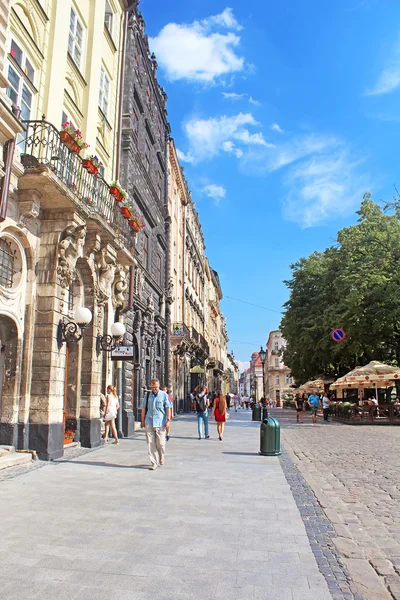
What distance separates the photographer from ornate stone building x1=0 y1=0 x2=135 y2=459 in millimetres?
9773

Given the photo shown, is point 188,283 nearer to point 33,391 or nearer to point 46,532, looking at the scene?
point 33,391

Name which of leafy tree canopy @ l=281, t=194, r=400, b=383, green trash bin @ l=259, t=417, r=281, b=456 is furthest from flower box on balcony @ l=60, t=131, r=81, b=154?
leafy tree canopy @ l=281, t=194, r=400, b=383

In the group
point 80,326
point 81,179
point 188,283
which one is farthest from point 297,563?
point 188,283

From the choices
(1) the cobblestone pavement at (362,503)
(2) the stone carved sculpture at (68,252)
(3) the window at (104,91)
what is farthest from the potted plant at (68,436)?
(3) the window at (104,91)

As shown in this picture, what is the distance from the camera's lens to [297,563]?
13.9ft

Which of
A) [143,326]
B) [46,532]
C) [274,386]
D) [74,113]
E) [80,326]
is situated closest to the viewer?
[46,532]

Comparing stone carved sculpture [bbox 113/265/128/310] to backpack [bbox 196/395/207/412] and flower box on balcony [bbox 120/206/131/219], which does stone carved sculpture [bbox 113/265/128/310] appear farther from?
backpack [bbox 196/395/207/412]

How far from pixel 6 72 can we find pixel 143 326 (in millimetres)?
11435

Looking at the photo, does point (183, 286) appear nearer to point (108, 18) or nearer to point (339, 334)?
point (339, 334)

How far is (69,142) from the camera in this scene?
35.5 ft

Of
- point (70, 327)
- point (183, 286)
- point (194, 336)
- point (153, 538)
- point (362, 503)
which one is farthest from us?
point (194, 336)

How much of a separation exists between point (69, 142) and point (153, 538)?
878 cm

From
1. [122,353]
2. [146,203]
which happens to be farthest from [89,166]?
[146,203]

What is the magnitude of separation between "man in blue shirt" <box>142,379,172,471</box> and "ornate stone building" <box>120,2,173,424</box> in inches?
244
